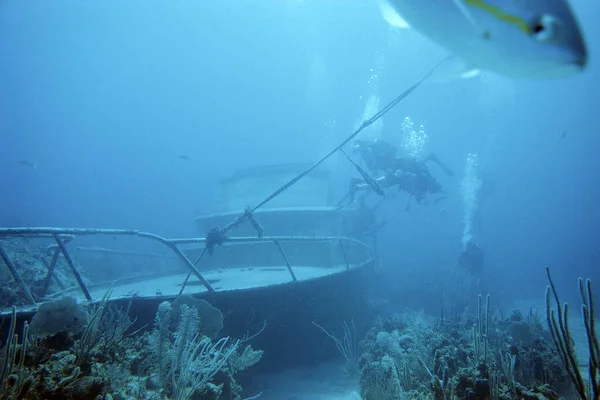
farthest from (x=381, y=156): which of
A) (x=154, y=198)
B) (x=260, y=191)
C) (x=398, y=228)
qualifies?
(x=154, y=198)

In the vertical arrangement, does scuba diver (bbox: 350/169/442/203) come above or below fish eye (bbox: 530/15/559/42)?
above

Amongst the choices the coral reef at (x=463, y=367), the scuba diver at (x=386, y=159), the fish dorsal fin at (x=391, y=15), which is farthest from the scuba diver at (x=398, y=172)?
the fish dorsal fin at (x=391, y=15)

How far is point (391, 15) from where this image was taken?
1066 millimetres

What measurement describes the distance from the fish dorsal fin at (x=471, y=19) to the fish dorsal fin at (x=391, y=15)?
25 cm

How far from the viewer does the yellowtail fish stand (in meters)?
0.73

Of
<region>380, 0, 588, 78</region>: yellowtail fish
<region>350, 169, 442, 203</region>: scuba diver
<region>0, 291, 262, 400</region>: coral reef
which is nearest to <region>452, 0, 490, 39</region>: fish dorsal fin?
<region>380, 0, 588, 78</region>: yellowtail fish

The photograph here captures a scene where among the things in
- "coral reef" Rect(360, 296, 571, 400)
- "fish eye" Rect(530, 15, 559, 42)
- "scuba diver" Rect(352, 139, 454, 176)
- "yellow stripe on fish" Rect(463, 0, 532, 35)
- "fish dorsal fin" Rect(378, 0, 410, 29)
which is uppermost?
"scuba diver" Rect(352, 139, 454, 176)

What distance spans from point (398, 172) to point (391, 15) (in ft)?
32.0

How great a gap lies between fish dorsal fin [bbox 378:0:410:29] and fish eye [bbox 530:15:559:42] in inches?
15.5

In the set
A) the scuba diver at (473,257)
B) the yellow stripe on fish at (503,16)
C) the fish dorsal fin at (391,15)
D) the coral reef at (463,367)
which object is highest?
the scuba diver at (473,257)

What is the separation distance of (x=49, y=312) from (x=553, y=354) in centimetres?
770

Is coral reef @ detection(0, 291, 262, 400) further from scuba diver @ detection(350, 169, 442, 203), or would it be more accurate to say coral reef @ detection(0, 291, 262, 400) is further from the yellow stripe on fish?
scuba diver @ detection(350, 169, 442, 203)

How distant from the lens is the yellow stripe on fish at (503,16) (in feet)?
2.43

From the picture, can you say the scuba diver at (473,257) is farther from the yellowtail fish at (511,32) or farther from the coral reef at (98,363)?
the yellowtail fish at (511,32)
